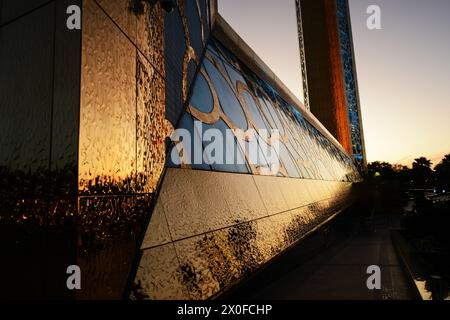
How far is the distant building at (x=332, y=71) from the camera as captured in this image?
134 ft

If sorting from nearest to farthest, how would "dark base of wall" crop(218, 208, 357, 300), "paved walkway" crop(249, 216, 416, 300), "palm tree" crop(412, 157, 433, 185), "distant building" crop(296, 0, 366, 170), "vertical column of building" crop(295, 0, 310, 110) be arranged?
"dark base of wall" crop(218, 208, 357, 300), "paved walkway" crop(249, 216, 416, 300), "distant building" crop(296, 0, 366, 170), "vertical column of building" crop(295, 0, 310, 110), "palm tree" crop(412, 157, 433, 185)

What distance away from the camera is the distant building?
40750 mm

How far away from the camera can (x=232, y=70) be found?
4211 mm

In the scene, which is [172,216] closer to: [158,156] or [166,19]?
[158,156]

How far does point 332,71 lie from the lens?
41.2 meters

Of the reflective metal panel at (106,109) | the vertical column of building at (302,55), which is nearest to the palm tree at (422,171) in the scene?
the vertical column of building at (302,55)

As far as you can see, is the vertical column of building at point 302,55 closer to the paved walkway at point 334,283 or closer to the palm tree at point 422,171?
the paved walkway at point 334,283

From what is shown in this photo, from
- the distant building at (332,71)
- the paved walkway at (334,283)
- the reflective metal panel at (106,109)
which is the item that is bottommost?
the paved walkway at (334,283)

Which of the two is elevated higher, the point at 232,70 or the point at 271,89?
the point at 271,89

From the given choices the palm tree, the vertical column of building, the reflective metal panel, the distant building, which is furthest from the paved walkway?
the palm tree

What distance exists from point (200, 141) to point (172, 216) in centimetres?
97

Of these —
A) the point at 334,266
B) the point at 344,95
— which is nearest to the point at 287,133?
the point at 334,266

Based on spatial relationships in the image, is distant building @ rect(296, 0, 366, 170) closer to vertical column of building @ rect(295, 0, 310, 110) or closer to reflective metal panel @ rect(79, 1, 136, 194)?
vertical column of building @ rect(295, 0, 310, 110)

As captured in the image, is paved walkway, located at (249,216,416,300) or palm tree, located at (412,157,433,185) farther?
palm tree, located at (412,157,433,185)
